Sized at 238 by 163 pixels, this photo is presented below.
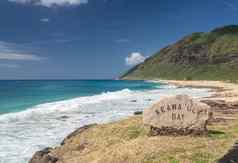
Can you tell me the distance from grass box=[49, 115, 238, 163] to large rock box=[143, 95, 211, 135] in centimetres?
51

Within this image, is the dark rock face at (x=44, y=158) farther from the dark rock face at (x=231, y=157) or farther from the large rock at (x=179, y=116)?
the dark rock face at (x=231, y=157)

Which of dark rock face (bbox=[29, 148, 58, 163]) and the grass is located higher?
the grass

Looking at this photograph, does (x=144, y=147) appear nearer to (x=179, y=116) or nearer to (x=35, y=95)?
(x=179, y=116)

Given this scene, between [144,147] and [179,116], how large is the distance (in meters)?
2.51

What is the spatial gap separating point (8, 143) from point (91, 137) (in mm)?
6020

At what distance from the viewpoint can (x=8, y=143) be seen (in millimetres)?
17953

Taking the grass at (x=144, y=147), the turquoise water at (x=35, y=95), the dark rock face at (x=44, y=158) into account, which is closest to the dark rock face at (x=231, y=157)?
the grass at (x=144, y=147)

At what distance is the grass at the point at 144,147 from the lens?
977 cm

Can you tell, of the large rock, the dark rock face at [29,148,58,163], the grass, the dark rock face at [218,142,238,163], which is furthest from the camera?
the dark rock face at [29,148,58,163]

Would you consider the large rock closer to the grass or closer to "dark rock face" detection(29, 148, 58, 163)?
the grass

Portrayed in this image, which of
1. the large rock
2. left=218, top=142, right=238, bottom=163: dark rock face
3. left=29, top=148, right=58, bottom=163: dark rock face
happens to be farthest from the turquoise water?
left=218, top=142, right=238, bottom=163: dark rock face

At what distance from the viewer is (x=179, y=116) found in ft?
40.9

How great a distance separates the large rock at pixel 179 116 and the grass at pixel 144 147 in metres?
0.51

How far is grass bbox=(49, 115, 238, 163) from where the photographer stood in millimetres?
9766
